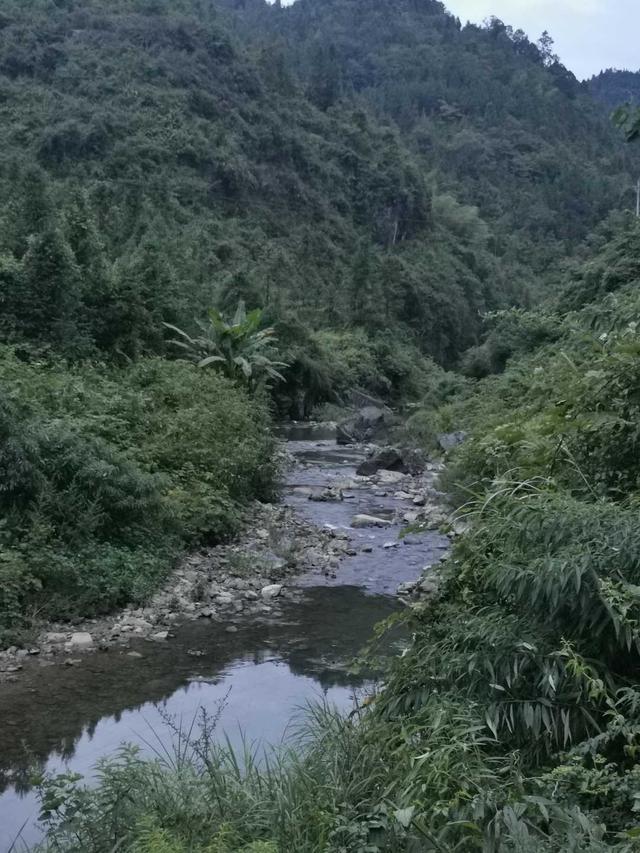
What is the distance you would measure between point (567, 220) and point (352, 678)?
82.4 meters

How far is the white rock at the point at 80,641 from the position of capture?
790 cm

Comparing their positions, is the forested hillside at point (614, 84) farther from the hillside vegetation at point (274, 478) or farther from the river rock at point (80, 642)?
the river rock at point (80, 642)

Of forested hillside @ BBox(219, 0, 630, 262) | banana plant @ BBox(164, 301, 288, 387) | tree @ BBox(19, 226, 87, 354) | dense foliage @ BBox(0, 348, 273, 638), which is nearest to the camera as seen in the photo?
dense foliage @ BBox(0, 348, 273, 638)

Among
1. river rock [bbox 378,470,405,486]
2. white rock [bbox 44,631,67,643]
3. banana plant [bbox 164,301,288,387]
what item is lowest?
white rock [bbox 44,631,67,643]

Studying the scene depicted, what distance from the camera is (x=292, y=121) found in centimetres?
6938

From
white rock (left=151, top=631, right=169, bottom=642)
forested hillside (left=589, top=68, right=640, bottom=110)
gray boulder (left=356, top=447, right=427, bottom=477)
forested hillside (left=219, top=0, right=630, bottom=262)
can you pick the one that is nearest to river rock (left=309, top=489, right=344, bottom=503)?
gray boulder (left=356, top=447, right=427, bottom=477)

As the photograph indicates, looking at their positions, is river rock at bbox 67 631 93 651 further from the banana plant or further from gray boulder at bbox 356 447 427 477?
gray boulder at bbox 356 447 427 477

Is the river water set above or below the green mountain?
below

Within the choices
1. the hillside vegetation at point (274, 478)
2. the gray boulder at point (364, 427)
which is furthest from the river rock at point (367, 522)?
the gray boulder at point (364, 427)

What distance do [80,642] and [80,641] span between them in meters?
0.02

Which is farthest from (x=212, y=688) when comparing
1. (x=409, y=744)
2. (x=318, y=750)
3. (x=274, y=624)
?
(x=409, y=744)

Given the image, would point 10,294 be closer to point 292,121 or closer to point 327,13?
point 292,121

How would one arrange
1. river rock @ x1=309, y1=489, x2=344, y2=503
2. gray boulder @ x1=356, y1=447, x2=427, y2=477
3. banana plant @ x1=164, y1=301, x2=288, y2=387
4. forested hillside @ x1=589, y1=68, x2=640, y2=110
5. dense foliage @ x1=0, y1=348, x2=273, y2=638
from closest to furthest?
dense foliage @ x1=0, y1=348, x2=273, y2=638 → river rock @ x1=309, y1=489, x2=344, y2=503 → banana plant @ x1=164, y1=301, x2=288, y2=387 → gray boulder @ x1=356, y1=447, x2=427, y2=477 → forested hillside @ x1=589, y1=68, x2=640, y2=110

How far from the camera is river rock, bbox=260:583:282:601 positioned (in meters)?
9.84
